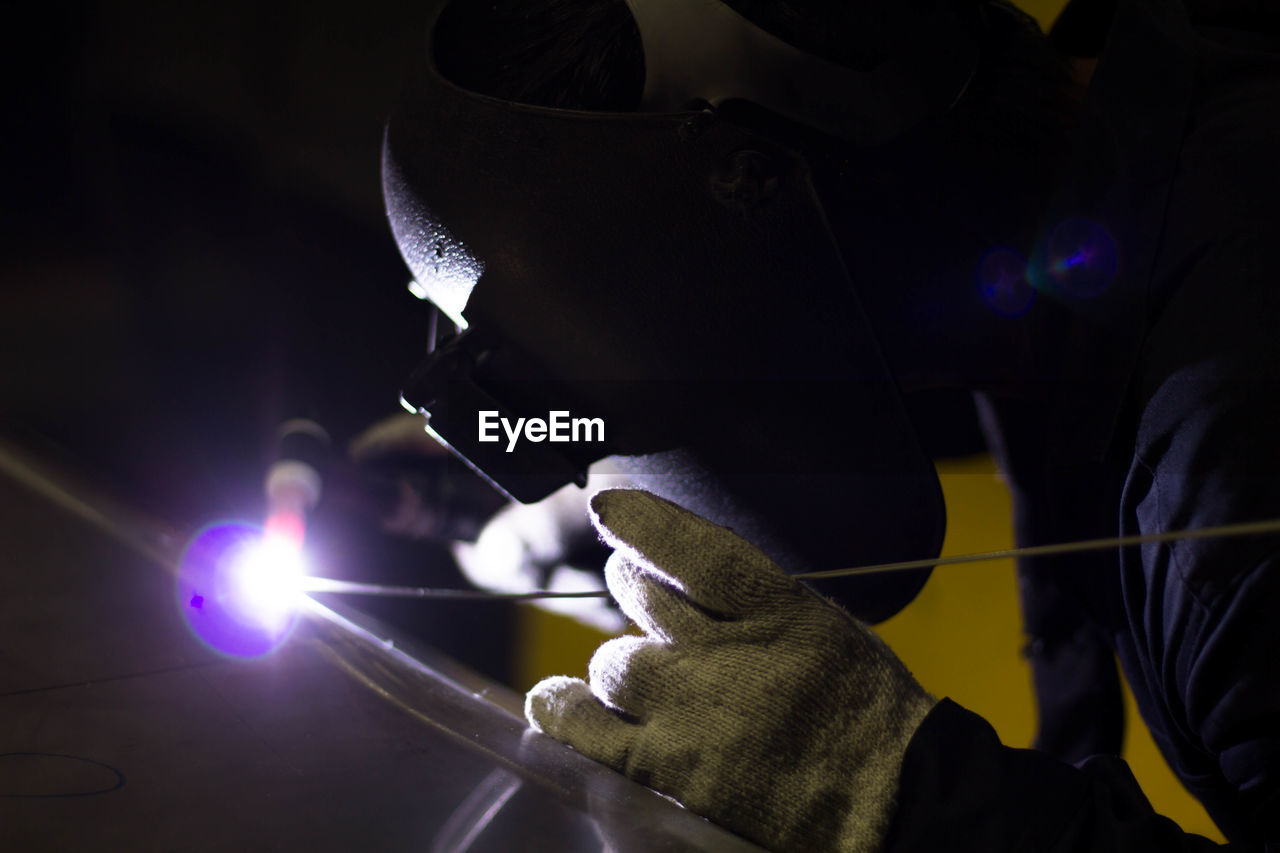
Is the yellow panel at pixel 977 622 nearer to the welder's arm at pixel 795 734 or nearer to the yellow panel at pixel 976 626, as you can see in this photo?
the yellow panel at pixel 976 626

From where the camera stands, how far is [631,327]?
756mm

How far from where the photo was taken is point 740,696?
1.90ft

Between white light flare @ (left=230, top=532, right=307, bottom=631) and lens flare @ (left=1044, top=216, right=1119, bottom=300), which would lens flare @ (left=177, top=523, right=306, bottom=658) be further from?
lens flare @ (left=1044, top=216, right=1119, bottom=300)

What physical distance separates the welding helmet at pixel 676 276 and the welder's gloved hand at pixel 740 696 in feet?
0.55

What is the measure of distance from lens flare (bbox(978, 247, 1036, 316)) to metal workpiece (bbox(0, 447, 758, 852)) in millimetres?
558

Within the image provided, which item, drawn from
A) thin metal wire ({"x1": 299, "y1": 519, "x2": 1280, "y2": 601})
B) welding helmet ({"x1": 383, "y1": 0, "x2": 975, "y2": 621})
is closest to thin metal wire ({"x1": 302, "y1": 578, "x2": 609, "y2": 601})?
thin metal wire ({"x1": 299, "y1": 519, "x2": 1280, "y2": 601})

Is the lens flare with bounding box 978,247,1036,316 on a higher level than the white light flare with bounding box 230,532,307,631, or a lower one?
higher

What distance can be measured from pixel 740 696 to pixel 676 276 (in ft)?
1.20

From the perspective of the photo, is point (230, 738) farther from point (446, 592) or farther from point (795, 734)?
point (795, 734)

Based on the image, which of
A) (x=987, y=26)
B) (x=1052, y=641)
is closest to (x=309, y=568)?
(x=1052, y=641)

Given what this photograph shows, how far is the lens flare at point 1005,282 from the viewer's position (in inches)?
31.5

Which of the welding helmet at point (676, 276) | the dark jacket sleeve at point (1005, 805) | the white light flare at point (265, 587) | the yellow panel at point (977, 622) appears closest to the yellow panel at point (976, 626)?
the yellow panel at point (977, 622)

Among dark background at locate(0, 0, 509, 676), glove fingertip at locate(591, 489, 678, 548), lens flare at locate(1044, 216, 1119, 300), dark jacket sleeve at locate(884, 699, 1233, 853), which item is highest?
dark background at locate(0, 0, 509, 676)

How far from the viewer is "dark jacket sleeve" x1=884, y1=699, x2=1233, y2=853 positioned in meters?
0.53
